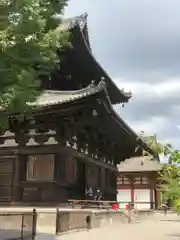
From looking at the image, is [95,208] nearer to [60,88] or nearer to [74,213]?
[74,213]

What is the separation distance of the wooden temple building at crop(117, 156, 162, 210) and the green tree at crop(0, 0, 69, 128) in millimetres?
38009

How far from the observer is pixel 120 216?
2100 centimetres

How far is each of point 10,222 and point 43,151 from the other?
4.45 m

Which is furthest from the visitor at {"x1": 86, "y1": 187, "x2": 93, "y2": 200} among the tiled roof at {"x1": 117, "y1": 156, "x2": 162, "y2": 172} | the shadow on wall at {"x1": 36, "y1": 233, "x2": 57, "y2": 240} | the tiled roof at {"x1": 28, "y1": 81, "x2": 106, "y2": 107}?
the tiled roof at {"x1": 117, "y1": 156, "x2": 162, "y2": 172}

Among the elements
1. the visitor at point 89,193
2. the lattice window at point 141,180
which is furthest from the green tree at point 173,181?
the lattice window at point 141,180

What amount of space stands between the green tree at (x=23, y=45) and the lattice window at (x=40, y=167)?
8.61 meters

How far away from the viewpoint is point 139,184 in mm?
47031

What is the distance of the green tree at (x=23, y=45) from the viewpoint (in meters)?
7.11

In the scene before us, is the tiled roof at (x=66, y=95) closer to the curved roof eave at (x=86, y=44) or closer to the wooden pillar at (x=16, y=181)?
the curved roof eave at (x=86, y=44)

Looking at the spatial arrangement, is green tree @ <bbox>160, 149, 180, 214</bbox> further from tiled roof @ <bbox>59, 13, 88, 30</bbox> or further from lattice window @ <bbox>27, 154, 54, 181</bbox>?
tiled roof @ <bbox>59, 13, 88, 30</bbox>

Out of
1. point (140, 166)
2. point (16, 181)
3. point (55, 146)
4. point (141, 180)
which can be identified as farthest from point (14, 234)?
point (141, 180)

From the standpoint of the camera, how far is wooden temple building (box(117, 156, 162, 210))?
45.2 m

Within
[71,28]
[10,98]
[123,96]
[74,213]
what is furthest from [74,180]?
[10,98]

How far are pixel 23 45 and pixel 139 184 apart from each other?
4149cm
